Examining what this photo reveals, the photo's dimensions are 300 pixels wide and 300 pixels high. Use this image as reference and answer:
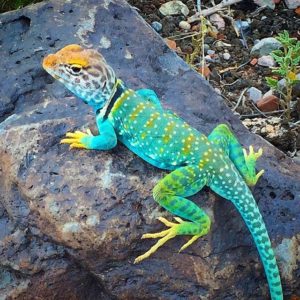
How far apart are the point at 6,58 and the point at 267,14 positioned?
2.85 m

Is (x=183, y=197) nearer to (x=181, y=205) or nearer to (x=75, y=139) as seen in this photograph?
(x=181, y=205)

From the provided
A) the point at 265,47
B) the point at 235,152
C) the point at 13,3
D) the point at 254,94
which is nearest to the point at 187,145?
the point at 235,152

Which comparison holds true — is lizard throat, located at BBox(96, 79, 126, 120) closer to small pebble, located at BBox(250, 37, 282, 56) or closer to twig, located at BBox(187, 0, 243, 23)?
small pebble, located at BBox(250, 37, 282, 56)

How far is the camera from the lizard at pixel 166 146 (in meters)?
3.59

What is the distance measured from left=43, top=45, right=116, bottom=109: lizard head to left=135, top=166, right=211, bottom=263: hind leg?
1.75 ft

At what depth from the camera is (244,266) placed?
3787 mm

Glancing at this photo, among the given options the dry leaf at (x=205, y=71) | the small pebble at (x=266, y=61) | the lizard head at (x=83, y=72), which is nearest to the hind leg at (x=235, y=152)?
the lizard head at (x=83, y=72)

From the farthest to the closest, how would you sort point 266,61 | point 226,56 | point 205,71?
point 226,56
point 266,61
point 205,71

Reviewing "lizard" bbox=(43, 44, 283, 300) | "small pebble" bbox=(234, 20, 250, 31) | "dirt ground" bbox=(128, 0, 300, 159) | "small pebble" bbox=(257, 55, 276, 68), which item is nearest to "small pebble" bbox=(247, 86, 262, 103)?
"dirt ground" bbox=(128, 0, 300, 159)

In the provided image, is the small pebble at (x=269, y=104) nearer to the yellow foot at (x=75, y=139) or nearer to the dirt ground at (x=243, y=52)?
the dirt ground at (x=243, y=52)

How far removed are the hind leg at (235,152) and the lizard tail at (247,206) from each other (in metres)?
0.17

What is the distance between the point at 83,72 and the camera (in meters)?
3.67

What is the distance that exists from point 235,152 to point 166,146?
402 millimetres

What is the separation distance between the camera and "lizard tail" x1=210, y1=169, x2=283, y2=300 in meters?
3.64
